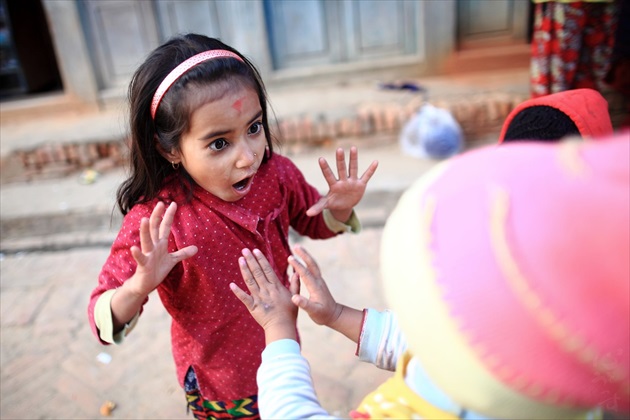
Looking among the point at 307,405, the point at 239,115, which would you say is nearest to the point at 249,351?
the point at 307,405

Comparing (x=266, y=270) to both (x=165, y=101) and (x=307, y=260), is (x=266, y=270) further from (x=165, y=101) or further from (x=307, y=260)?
(x=165, y=101)

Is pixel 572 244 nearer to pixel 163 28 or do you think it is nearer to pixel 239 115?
pixel 239 115

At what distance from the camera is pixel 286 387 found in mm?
1002

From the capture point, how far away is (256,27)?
16.1 feet

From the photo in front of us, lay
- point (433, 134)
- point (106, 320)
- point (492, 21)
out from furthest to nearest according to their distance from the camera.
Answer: point (492, 21) → point (433, 134) → point (106, 320)

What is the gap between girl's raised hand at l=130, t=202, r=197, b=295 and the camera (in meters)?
1.17

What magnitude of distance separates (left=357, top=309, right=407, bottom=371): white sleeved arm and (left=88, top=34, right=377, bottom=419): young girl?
0.42m

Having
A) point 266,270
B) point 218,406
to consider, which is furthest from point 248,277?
point 218,406

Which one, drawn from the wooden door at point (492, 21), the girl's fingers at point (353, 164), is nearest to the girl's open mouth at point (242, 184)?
the girl's fingers at point (353, 164)

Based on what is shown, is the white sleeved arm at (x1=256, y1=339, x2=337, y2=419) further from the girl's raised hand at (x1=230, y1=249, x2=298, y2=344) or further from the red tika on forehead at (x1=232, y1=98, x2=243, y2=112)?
the red tika on forehead at (x1=232, y1=98, x2=243, y2=112)

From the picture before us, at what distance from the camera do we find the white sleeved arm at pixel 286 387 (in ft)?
3.16

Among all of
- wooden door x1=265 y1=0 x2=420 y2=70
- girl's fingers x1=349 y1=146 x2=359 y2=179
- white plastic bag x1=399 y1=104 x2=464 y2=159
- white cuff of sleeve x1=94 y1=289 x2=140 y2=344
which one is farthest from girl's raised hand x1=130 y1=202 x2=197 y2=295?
wooden door x1=265 y1=0 x2=420 y2=70

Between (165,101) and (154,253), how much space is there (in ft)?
1.25

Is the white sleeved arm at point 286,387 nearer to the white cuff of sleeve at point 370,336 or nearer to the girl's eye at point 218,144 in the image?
the white cuff of sleeve at point 370,336
